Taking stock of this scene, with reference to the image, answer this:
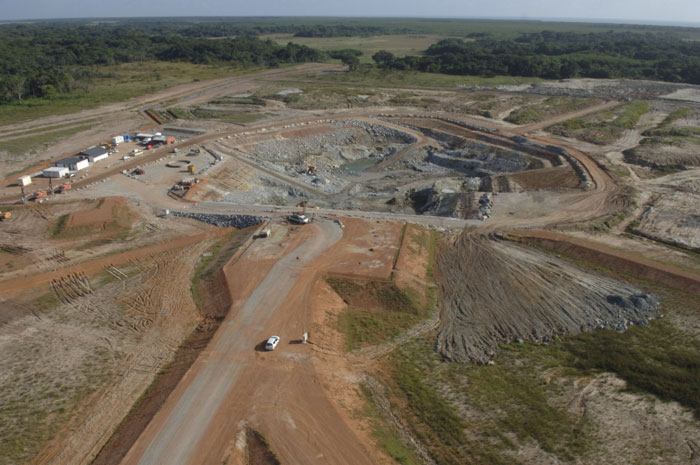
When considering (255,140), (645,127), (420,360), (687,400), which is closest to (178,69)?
(255,140)

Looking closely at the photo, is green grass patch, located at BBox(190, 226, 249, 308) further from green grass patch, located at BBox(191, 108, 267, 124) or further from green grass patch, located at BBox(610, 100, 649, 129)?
green grass patch, located at BBox(610, 100, 649, 129)

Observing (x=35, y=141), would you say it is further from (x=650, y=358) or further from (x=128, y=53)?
(x=128, y=53)

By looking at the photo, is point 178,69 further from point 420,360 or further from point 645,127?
point 420,360

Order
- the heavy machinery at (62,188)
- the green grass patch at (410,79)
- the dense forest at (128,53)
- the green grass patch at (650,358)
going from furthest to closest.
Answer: the dense forest at (128,53)
the green grass patch at (410,79)
the heavy machinery at (62,188)
the green grass patch at (650,358)

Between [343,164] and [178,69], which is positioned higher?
[178,69]

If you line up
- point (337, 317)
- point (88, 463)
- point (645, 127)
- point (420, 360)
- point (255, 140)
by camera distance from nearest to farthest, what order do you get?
point (88, 463) → point (420, 360) → point (337, 317) → point (255, 140) → point (645, 127)

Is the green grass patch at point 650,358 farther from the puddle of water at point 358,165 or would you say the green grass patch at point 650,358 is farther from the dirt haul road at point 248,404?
the puddle of water at point 358,165

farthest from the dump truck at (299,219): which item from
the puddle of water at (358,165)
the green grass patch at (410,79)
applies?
the green grass patch at (410,79)
